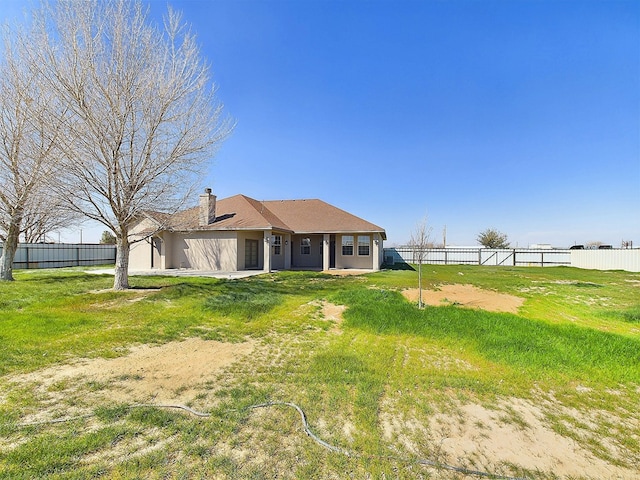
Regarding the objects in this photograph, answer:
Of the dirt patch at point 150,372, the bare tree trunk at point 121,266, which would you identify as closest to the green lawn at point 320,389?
the dirt patch at point 150,372

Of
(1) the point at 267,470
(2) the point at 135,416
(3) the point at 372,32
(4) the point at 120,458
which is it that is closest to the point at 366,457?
(1) the point at 267,470

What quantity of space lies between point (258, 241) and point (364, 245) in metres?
7.30

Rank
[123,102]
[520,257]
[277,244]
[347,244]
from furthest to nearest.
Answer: [520,257], [277,244], [347,244], [123,102]

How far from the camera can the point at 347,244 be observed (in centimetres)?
2127

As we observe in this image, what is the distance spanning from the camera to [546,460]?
2.62 m

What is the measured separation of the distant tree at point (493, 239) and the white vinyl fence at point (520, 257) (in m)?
9.63

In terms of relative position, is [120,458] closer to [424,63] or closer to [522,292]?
[522,292]

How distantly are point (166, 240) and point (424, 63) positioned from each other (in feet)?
55.6

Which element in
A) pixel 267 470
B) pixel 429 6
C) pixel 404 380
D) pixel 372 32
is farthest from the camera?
pixel 372 32

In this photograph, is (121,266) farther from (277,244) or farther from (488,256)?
(488,256)

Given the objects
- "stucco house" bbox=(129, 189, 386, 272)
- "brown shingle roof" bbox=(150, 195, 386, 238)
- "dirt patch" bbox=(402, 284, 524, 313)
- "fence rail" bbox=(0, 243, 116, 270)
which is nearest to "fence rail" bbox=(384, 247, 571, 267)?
"brown shingle roof" bbox=(150, 195, 386, 238)

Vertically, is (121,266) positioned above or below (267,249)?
below

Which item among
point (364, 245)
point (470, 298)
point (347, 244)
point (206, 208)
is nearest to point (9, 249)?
point (206, 208)

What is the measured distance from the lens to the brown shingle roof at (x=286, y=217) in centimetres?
1858
